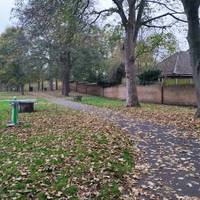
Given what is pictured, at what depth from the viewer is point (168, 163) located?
29.4ft

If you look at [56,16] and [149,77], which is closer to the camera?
[56,16]

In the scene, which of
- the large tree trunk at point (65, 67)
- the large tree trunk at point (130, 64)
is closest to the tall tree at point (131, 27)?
the large tree trunk at point (130, 64)

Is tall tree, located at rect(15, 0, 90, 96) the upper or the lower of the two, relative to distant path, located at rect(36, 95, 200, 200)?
upper

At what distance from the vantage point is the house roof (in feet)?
137

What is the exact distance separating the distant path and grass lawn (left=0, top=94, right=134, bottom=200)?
15.3 inches

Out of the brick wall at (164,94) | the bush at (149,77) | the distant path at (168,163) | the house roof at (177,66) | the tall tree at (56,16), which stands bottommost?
the distant path at (168,163)

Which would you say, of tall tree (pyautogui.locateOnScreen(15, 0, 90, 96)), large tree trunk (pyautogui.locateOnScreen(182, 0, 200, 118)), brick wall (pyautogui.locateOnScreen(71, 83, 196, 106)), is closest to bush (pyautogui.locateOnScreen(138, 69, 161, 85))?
brick wall (pyautogui.locateOnScreen(71, 83, 196, 106))

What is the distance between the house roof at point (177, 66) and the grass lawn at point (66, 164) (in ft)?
94.7

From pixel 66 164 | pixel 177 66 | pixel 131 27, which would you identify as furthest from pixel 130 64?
pixel 66 164

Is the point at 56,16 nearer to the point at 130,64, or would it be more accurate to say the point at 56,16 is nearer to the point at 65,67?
the point at 130,64

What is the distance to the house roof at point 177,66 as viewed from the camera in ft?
137

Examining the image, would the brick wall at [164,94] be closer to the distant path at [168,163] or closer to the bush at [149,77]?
the bush at [149,77]

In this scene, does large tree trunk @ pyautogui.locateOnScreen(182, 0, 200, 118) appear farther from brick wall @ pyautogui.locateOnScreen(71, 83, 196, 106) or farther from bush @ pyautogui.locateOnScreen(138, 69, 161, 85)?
bush @ pyautogui.locateOnScreen(138, 69, 161, 85)

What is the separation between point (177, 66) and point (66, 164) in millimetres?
35915
